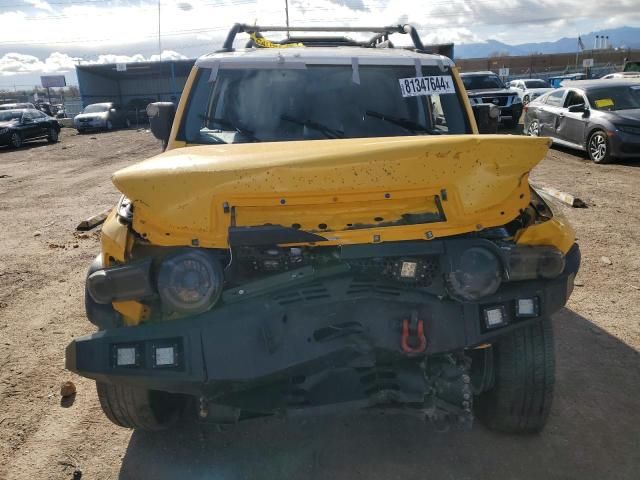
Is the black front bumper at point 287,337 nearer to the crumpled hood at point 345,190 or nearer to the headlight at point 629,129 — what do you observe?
the crumpled hood at point 345,190

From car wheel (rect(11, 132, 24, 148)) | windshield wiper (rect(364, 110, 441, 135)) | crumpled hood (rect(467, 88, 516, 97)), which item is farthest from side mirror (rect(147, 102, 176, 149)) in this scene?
car wheel (rect(11, 132, 24, 148))

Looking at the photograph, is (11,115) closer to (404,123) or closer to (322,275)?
(404,123)

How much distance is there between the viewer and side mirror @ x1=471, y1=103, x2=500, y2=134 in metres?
4.07

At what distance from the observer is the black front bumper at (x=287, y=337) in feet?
7.67

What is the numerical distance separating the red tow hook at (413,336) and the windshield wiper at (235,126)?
166cm

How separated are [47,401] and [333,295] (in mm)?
2297

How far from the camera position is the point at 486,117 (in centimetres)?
409

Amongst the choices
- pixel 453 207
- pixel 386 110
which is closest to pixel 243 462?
pixel 453 207

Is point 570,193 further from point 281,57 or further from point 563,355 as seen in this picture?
point 281,57

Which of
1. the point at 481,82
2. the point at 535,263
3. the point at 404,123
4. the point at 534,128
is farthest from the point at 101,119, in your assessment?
the point at 535,263

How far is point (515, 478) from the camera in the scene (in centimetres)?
275

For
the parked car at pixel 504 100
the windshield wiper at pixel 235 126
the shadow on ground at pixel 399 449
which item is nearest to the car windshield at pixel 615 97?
the parked car at pixel 504 100

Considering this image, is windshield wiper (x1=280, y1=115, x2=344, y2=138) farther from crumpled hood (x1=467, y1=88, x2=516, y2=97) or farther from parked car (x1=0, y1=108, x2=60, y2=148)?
parked car (x1=0, y1=108, x2=60, y2=148)

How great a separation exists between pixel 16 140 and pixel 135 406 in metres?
20.6
